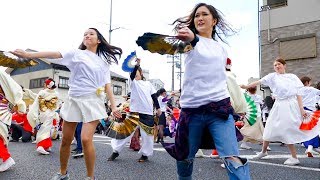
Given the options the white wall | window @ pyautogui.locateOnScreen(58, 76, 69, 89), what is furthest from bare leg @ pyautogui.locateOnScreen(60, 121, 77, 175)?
window @ pyautogui.locateOnScreen(58, 76, 69, 89)

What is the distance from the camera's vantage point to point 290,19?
18.4 meters

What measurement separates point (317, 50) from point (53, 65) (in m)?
27.0

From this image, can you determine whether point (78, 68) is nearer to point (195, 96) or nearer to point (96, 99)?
point (96, 99)

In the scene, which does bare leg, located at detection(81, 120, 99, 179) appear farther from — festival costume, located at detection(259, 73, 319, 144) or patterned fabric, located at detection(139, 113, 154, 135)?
festival costume, located at detection(259, 73, 319, 144)

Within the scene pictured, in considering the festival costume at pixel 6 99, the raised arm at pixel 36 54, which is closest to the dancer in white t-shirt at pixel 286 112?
the raised arm at pixel 36 54

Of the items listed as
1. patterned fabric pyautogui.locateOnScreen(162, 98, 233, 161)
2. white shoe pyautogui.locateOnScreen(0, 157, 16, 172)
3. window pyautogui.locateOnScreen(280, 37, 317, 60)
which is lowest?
white shoe pyautogui.locateOnScreen(0, 157, 16, 172)

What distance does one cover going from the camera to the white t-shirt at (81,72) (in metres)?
3.82

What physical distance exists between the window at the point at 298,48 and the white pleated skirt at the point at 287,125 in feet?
42.5

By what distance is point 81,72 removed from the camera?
12.7 feet

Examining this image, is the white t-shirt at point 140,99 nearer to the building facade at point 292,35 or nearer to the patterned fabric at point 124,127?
the patterned fabric at point 124,127

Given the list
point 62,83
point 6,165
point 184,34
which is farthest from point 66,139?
point 62,83

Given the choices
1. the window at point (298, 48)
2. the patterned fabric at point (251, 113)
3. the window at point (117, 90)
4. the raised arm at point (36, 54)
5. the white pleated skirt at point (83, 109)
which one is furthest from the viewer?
the window at point (117, 90)

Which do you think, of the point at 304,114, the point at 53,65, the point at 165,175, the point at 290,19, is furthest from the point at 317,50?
the point at 53,65

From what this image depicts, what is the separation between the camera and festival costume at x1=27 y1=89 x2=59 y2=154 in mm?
7441
